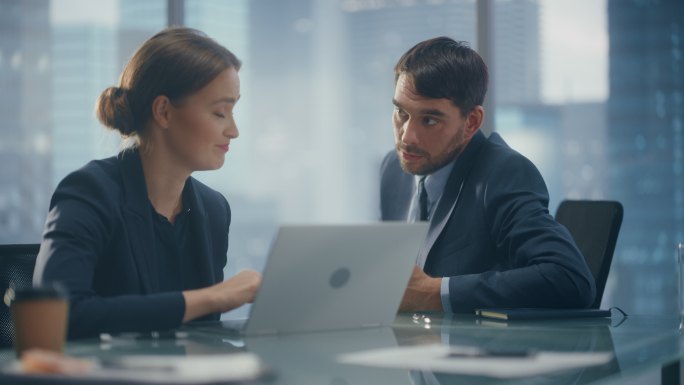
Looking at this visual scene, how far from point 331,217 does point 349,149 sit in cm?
39

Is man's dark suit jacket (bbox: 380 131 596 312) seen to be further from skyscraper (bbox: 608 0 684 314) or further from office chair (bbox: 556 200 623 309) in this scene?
skyscraper (bbox: 608 0 684 314)

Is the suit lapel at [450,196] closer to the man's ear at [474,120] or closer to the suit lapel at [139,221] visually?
the man's ear at [474,120]

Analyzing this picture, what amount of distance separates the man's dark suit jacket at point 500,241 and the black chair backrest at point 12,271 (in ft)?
3.50

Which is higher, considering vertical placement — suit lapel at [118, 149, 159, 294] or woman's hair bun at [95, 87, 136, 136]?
woman's hair bun at [95, 87, 136, 136]

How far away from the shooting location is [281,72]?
514 cm

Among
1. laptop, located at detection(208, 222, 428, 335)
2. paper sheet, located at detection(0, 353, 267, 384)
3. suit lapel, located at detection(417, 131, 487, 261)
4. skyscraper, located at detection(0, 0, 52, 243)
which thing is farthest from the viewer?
skyscraper, located at detection(0, 0, 52, 243)

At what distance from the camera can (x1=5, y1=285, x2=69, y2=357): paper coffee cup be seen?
1.43 meters

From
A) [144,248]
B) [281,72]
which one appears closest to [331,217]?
[281,72]

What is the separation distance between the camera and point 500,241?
268 centimetres

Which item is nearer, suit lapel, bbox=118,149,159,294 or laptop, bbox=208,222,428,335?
laptop, bbox=208,222,428,335

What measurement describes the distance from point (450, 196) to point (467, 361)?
4.49 ft

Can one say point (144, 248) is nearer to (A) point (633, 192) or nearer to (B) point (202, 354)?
(B) point (202, 354)

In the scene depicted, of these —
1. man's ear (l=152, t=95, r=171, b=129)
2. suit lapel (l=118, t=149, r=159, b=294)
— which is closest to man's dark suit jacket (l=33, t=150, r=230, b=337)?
suit lapel (l=118, t=149, r=159, b=294)

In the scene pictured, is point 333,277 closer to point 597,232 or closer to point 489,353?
point 489,353
